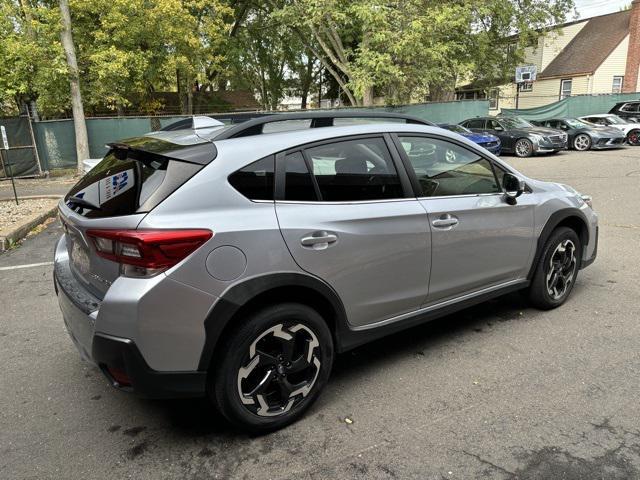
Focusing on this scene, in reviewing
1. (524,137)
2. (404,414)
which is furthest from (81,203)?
(524,137)

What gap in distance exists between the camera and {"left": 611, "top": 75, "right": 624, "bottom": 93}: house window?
31438 millimetres

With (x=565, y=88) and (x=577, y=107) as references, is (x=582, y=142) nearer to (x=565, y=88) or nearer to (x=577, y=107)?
(x=577, y=107)

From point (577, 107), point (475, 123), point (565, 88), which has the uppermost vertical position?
point (565, 88)

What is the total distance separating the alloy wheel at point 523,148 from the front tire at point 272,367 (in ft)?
55.1

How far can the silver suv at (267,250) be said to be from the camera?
2385 mm

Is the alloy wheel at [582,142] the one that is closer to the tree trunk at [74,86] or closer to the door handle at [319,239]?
the tree trunk at [74,86]

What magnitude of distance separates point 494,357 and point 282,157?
2061 millimetres

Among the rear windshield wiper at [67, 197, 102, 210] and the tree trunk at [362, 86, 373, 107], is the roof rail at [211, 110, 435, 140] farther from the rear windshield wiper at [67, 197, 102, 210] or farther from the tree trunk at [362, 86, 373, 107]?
the tree trunk at [362, 86, 373, 107]

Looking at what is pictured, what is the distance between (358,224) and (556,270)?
7.34 feet

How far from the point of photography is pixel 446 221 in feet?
10.9

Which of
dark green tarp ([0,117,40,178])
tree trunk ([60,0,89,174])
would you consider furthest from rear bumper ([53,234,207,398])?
tree trunk ([60,0,89,174])

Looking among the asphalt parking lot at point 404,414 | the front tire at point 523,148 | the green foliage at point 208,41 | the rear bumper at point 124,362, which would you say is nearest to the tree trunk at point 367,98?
the green foliage at point 208,41

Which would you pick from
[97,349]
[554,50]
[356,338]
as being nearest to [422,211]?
[356,338]

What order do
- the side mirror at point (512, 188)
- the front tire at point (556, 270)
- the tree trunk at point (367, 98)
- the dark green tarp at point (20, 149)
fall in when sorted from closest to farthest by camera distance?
the side mirror at point (512, 188) < the front tire at point (556, 270) < the dark green tarp at point (20, 149) < the tree trunk at point (367, 98)
